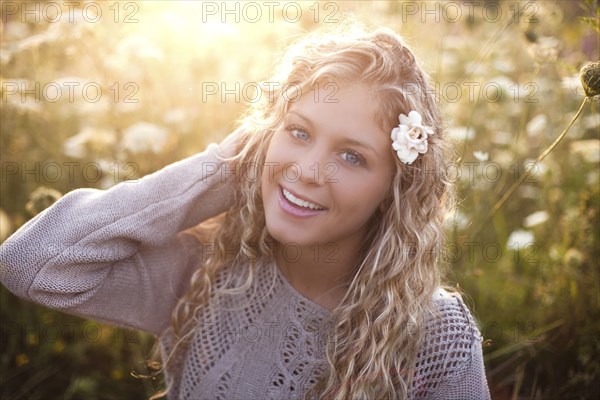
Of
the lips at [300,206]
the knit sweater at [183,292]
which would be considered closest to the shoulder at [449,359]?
the knit sweater at [183,292]

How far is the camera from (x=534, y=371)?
239 centimetres

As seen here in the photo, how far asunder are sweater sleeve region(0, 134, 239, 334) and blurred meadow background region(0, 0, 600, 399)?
1.51 feet

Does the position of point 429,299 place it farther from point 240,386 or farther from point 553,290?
point 553,290

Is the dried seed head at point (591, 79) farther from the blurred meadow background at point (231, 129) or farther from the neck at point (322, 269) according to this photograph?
the neck at point (322, 269)

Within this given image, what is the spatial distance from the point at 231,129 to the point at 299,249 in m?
1.39

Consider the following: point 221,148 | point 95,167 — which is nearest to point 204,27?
point 95,167

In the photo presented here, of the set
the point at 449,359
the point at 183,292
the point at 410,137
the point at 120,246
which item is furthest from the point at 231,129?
the point at 449,359

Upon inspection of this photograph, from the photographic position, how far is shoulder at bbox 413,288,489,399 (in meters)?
1.60

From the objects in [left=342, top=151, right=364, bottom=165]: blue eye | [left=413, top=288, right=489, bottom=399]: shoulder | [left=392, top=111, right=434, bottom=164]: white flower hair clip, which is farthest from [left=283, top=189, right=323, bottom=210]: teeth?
[left=413, top=288, right=489, bottom=399]: shoulder

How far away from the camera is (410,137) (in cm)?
155

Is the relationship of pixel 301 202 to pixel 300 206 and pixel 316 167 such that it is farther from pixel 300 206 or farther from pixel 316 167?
pixel 316 167

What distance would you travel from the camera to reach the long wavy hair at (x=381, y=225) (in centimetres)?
160

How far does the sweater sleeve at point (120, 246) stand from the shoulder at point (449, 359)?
77 cm

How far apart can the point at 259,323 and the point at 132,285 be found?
0.41m
